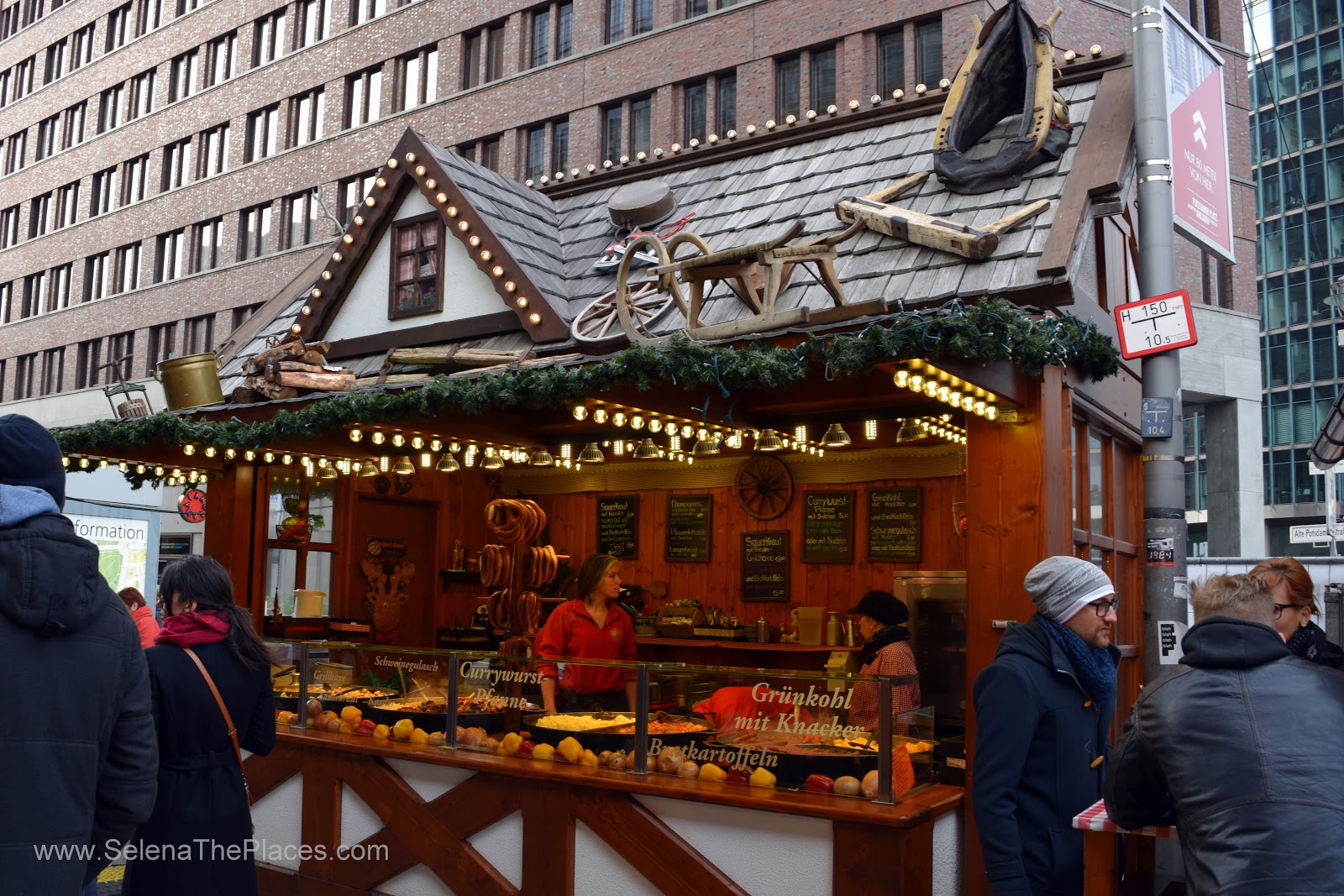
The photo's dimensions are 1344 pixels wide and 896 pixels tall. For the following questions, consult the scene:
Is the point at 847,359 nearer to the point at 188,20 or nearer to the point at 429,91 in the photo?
the point at 429,91

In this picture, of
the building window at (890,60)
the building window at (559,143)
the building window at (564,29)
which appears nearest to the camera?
the building window at (890,60)

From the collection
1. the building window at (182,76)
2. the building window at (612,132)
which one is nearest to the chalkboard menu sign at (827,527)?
the building window at (612,132)

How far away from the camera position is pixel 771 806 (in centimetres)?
513

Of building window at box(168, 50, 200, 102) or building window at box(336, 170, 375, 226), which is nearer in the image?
building window at box(336, 170, 375, 226)

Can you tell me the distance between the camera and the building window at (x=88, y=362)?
1374 inches

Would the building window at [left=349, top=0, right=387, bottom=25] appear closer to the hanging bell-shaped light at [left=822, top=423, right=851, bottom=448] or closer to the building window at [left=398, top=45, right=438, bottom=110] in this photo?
the building window at [left=398, top=45, right=438, bottom=110]

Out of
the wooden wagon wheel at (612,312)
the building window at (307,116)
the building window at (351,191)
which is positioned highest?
the building window at (307,116)

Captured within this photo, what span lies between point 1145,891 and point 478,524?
8.58m

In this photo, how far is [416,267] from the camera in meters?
10.9

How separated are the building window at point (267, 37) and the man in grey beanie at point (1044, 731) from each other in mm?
33650

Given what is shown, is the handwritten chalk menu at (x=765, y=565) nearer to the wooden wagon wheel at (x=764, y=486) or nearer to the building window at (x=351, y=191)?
the wooden wagon wheel at (x=764, y=486)

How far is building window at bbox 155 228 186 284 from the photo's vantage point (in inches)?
1344

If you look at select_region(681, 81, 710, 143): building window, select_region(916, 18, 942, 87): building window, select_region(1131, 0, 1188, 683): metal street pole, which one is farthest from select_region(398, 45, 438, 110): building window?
select_region(1131, 0, 1188, 683): metal street pole

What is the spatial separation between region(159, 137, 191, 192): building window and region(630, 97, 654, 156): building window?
15.8 metres
